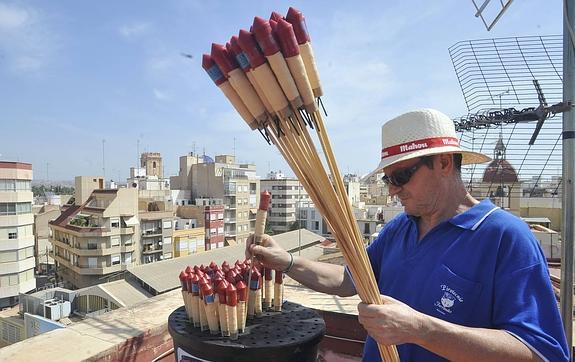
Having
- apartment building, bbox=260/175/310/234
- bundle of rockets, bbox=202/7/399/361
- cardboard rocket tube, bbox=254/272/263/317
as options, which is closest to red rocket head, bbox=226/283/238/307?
cardboard rocket tube, bbox=254/272/263/317

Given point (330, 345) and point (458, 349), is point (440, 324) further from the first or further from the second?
point (330, 345)

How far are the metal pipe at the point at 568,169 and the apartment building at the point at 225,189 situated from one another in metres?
36.9

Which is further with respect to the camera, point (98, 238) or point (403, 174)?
point (98, 238)

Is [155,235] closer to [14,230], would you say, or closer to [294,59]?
[14,230]

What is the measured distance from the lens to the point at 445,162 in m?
1.35

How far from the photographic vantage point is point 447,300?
3.99 feet

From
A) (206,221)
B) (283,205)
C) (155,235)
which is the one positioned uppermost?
(283,205)

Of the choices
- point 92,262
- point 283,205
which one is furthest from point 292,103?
point 283,205

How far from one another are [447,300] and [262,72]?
87 cm

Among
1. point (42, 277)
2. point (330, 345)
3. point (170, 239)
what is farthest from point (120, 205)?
point (330, 345)

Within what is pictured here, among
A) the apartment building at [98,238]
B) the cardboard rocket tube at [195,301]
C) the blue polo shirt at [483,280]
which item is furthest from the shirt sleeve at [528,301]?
the apartment building at [98,238]

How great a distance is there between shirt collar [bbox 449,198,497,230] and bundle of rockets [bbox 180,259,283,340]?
30.5 inches

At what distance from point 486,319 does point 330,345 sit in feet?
5.13

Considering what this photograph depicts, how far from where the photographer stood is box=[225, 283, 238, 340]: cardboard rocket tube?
54.4 inches
